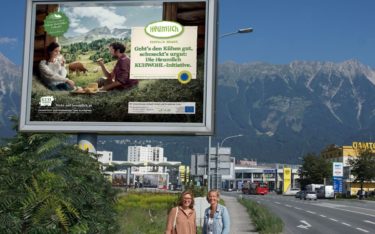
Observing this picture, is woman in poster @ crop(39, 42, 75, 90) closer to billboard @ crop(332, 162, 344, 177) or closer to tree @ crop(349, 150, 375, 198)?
billboard @ crop(332, 162, 344, 177)

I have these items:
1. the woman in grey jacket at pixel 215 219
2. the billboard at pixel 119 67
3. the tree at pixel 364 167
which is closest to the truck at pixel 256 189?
the tree at pixel 364 167

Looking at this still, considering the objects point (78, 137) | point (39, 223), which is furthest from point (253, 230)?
point (39, 223)

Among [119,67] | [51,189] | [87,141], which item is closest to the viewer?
[51,189]

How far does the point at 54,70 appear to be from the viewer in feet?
31.1

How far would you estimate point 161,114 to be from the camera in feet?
29.3

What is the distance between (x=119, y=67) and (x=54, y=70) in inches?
42.8

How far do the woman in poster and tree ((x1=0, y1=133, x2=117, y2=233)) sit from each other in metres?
0.82

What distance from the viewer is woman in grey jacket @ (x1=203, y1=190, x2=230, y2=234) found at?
25.4 ft

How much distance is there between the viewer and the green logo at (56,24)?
9.49 metres

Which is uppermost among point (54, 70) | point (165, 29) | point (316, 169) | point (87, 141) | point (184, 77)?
point (165, 29)

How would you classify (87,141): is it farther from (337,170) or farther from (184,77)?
(337,170)

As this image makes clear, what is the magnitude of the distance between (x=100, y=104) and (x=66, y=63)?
87 centimetres

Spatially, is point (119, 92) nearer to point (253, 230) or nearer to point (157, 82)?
point (157, 82)

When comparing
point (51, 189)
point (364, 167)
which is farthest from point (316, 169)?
point (51, 189)
